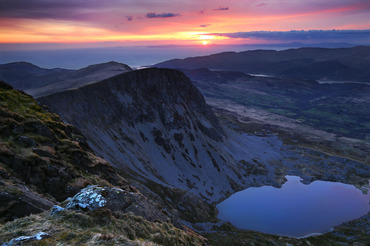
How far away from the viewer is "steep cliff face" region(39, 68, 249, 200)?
79.7 metres

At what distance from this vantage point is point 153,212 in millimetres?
29703

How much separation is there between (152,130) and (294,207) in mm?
59434

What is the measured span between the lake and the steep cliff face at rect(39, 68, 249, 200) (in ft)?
29.8

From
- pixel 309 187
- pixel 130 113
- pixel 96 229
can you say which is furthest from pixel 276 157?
pixel 96 229

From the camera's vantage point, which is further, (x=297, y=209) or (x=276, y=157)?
(x=276, y=157)

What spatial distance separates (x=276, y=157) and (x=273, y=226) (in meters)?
62.5

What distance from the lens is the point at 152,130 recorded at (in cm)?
9806

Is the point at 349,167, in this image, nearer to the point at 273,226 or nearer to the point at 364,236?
the point at 364,236

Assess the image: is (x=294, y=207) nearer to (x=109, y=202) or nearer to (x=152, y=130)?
(x=152, y=130)

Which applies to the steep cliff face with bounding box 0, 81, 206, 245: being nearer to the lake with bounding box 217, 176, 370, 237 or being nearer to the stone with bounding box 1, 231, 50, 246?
the stone with bounding box 1, 231, 50, 246

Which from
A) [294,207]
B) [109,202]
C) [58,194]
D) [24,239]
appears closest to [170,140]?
[294,207]

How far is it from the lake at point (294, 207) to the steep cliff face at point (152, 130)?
9.08 m

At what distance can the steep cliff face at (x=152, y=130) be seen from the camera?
79.7m

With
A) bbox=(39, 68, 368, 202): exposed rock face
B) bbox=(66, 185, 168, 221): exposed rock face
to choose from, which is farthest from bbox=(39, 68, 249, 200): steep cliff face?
bbox=(66, 185, 168, 221): exposed rock face
